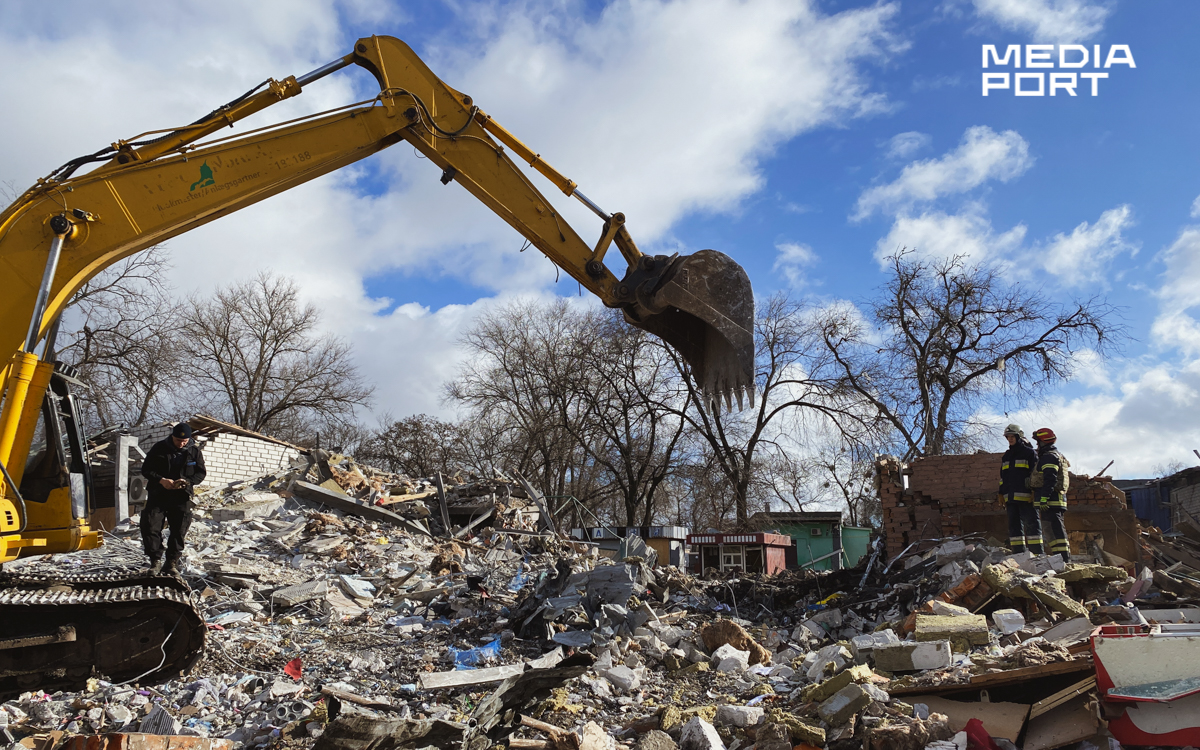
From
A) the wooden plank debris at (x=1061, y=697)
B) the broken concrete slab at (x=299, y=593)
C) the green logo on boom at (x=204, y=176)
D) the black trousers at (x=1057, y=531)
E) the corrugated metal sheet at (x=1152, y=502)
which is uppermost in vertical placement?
the green logo on boom at (x=204, y=176)

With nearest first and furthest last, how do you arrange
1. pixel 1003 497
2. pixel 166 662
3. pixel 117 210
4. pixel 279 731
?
1. pixel 279 731
2. pixel 117 210
3. pixel 166 662
4. pixel 1003 497

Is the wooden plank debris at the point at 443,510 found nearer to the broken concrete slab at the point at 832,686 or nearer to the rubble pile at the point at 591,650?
the rubble pile at the point at 591,650

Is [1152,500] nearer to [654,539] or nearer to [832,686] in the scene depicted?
[654,539]

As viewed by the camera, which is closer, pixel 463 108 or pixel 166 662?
pixel 166 662

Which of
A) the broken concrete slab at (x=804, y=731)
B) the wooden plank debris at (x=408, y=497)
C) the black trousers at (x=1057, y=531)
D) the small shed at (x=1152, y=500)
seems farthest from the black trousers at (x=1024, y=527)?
the small shed at (x=1152, y=500)

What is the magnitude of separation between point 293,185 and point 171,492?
3.34 m

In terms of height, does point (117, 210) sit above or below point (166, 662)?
above

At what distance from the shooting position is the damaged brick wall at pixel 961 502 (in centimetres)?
1080

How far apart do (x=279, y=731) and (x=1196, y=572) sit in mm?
10378

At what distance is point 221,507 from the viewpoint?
13555 millimetres

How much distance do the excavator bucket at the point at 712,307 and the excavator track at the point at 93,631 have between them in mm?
4227

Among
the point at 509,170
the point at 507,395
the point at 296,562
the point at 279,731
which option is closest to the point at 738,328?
the point at 509,170

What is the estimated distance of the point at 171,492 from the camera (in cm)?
736

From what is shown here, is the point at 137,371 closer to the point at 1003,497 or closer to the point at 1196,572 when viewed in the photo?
the point at 1003,497
